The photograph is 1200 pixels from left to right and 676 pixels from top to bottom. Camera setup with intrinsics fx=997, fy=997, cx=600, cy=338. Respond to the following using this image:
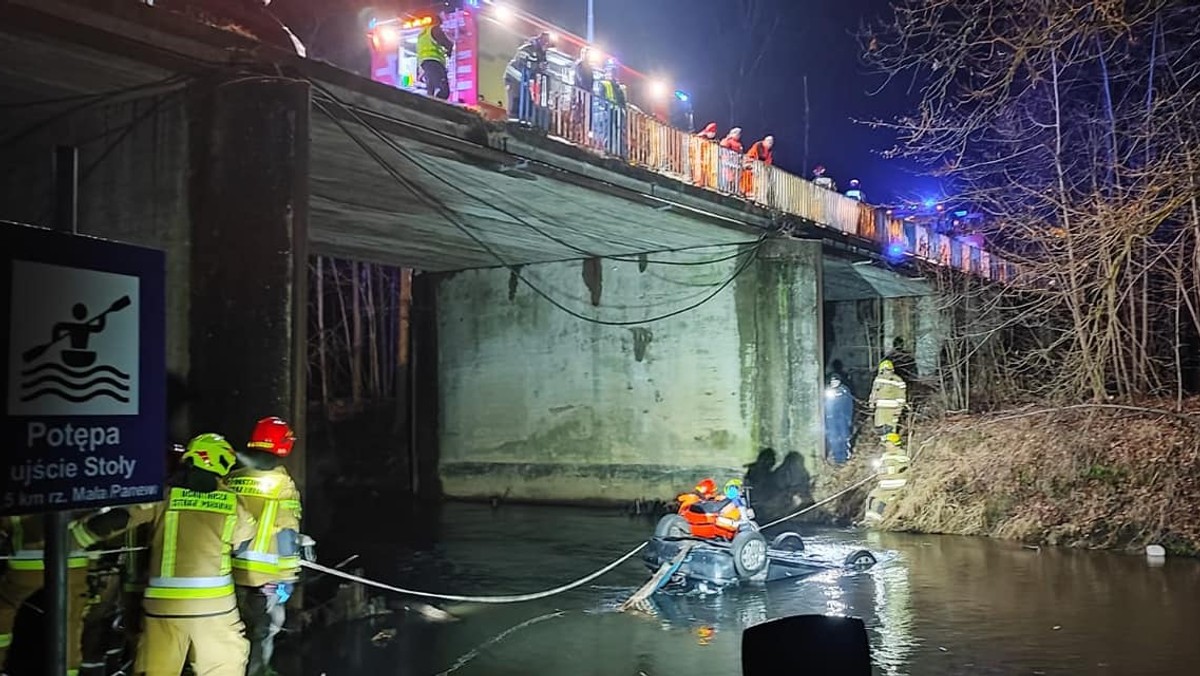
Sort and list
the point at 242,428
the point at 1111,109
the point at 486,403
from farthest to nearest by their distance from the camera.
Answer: the point at 486,403 → the point at 1111,109 → the point at 242,428

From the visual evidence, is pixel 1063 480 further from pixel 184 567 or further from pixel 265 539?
pixel 184 567

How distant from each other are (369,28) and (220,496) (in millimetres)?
13180

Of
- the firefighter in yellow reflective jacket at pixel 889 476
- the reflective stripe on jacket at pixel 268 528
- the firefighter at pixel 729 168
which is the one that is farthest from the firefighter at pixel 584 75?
the reflective stripe on jacket at pixel 268 528

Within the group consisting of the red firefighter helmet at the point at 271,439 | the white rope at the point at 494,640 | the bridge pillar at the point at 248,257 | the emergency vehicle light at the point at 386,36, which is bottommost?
the white rope at the point at 494,640

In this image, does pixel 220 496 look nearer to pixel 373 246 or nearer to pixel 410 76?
pixel 410 76

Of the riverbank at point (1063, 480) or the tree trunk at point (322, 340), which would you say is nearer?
the riverbank at point (1063, 480)

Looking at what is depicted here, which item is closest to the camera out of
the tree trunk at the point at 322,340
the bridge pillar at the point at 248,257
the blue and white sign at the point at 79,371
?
the blue and white sign at the point at 79,371

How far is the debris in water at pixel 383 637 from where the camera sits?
8820 millimetres

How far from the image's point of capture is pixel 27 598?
597 centimetres

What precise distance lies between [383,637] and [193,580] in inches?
152

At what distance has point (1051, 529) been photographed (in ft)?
46.8

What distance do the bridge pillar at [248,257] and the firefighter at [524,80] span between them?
434 centimetres

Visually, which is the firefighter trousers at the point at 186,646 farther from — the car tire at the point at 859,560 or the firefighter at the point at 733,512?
the car tire at the point at 859,560

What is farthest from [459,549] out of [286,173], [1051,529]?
[1051,529]
